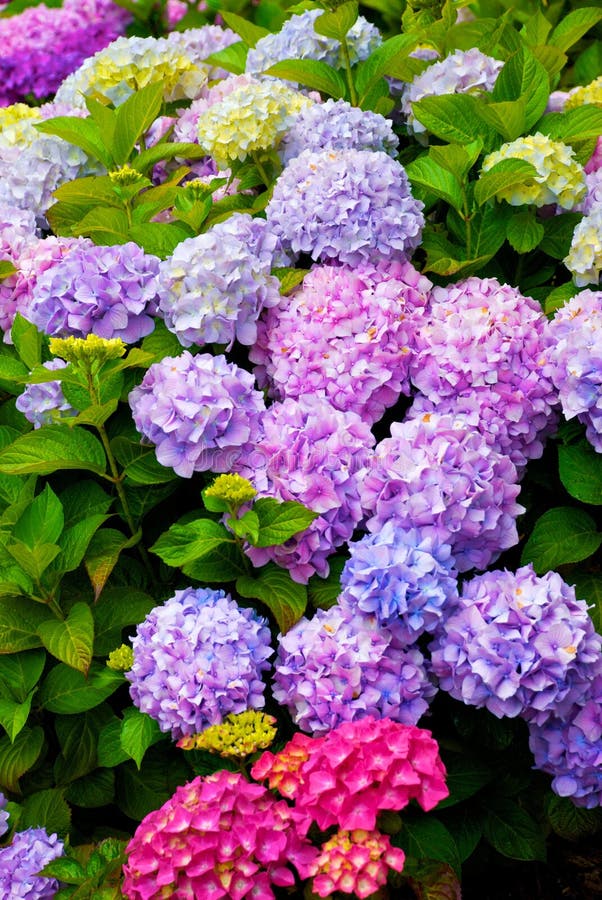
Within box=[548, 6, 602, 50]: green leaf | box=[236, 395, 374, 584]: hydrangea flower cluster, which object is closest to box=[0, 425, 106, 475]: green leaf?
box=[236, 395, 374, 584]: hydrangea flower cluster

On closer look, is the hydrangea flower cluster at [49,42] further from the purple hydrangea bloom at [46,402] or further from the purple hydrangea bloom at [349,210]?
the purple hydrangea bloom at [46,402]

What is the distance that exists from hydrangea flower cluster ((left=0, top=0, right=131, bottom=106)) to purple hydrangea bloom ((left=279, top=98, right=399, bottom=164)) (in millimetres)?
2749

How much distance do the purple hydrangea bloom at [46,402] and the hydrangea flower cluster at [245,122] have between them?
754 mm

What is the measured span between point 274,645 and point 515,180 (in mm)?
1162

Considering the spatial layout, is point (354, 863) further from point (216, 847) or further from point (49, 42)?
point (49, 42)

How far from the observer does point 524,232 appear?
254 centimetres

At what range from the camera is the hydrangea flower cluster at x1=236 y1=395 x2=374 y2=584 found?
2.16m

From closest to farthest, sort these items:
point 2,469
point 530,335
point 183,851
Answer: point 183,851
point 2,469
point 530,335

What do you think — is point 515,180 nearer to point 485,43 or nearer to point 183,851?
point 485,43

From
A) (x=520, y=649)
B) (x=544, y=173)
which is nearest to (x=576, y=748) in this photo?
(x=520, y=649)

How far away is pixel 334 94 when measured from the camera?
3064 millimetres

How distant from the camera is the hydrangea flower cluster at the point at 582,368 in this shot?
2.19m

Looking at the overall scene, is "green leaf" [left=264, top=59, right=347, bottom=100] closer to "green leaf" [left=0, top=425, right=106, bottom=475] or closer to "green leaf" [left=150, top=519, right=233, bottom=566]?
"green leaf" [left=0, top=425, right=106, bottom=475]

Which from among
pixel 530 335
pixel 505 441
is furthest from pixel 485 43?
pixel 505 441
